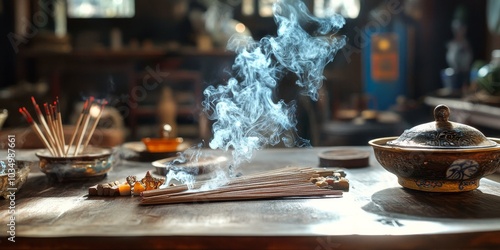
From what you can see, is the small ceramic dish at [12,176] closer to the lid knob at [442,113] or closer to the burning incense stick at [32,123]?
the burning incense stick at [32,123]

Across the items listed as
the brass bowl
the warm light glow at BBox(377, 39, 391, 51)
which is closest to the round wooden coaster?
the brass bowl

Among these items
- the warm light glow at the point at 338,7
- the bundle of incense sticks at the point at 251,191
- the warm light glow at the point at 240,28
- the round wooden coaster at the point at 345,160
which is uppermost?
the warm light glow at the point at 338,7

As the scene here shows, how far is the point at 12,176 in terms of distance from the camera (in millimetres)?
1839

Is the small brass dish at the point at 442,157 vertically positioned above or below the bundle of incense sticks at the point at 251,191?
above

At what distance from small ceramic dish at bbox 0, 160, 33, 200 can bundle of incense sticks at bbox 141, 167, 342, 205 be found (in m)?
0.46

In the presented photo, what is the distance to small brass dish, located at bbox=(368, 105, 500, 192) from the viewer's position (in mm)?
1711

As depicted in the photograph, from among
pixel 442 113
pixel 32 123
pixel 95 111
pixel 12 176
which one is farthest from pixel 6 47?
pixel 442 113

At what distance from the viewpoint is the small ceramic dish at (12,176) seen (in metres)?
1.82

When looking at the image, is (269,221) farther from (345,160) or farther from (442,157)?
(345,160)

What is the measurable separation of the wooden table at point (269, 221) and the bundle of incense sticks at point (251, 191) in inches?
1.5

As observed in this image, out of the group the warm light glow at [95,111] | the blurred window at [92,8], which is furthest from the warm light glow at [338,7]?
the warm light glow at [95,111]

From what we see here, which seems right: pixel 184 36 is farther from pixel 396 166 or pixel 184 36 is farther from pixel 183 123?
pixel 396 166

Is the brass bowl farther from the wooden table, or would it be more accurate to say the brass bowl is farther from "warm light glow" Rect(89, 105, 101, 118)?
"warm light glow" Rect(89, 105, 101, 118)

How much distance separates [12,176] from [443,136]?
54.7 inches
